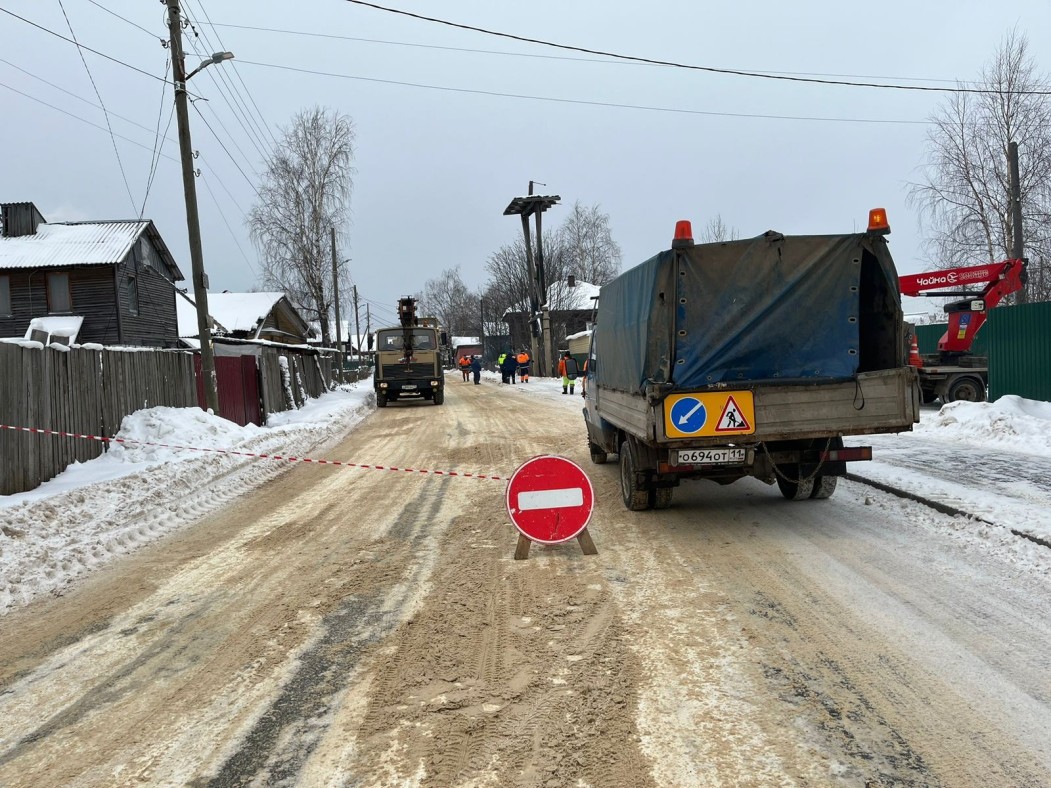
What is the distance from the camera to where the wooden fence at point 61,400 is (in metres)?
9.23

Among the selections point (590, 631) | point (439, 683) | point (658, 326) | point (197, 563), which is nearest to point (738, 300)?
point (658, 326)

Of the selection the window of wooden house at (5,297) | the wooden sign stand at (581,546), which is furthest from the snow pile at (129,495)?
the window of wooden house at (5,297)

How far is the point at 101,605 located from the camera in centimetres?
564

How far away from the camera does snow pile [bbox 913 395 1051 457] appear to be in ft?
38.3

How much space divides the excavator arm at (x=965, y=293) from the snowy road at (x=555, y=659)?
11.7 metres

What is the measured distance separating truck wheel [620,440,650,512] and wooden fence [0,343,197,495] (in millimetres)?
7138

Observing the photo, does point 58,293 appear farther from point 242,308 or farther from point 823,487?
point 823,487

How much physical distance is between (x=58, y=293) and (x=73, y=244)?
2172 millimetres

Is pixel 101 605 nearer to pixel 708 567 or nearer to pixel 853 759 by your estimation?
pixel 708 567

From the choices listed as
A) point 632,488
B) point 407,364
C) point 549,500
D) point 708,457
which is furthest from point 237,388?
point 708,457

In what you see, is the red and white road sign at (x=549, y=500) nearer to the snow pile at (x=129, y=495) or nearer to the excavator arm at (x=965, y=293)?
the snow pile at (x=129, y=495)

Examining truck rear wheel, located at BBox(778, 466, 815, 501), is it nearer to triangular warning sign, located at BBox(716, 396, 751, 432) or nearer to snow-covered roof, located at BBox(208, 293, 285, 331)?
triangular warning sign, located at BBox(716, 396, 751, 432)

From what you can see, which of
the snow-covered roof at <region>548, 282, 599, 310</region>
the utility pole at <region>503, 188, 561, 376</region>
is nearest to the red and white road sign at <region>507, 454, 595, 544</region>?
the utility pole at <region>503, 188, 561, 376</region>

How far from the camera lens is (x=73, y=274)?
30.9m
